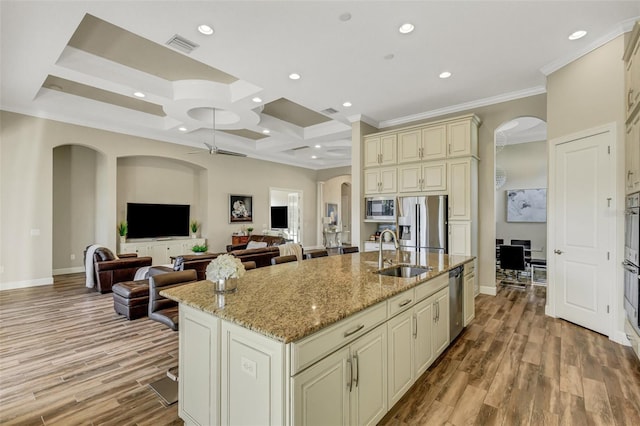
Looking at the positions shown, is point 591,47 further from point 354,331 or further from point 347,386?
point 347,386

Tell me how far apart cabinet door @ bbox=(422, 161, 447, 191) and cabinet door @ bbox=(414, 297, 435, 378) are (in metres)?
2.93

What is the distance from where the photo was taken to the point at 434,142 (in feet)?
16.8

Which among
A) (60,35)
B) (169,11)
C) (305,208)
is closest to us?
(169,11)

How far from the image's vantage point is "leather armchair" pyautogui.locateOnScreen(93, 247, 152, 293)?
5.06 metres

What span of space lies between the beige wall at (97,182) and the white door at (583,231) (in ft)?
24.6

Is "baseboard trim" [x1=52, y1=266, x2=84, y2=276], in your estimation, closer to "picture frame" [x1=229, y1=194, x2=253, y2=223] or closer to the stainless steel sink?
"picture frame" [x1=229, y1=194, x2=253, y2=223]

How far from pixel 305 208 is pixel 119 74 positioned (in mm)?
7285

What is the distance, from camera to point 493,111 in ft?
16.4

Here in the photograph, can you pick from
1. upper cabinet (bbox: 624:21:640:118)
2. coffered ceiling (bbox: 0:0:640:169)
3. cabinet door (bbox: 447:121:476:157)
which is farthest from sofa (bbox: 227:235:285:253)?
upper cabinet (bbox: 624:21:640:118)

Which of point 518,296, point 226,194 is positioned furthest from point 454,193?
point 226,194

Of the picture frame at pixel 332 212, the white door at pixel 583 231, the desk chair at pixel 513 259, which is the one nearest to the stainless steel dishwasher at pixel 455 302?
the white door at pixel 583 231

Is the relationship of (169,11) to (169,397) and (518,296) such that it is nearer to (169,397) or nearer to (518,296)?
(169,397)

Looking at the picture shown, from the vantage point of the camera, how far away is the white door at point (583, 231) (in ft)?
11.0

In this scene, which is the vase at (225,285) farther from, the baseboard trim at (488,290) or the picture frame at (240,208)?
the picture frame at (240,208)
